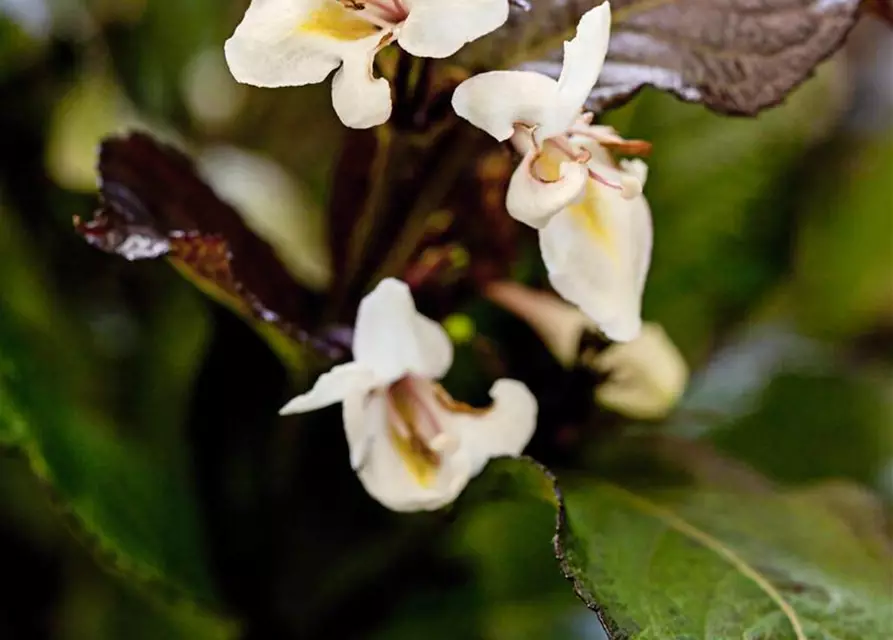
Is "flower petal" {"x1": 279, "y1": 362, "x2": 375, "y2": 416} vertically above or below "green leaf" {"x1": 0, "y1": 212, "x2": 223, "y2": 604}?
above

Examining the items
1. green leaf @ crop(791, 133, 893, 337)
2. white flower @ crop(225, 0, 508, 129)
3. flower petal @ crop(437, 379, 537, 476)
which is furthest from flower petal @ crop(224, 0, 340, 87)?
green leaf @ crop(791, 133, 893, 337)

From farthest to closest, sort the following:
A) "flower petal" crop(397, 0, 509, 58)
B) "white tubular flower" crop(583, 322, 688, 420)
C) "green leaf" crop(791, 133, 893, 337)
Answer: "green leaf" crop(791, 133, 893, 337), "white tubular flower" crop(583, 322, 688, 420), "flower petal" crop(397, 0, 509, 58)

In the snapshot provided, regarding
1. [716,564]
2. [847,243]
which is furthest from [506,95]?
[847,243]

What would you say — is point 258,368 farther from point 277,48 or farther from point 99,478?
point 277,48

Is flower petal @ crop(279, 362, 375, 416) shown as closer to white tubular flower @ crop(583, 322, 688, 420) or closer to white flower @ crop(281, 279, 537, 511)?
white flower @ crop(281, 279, 537, 511)

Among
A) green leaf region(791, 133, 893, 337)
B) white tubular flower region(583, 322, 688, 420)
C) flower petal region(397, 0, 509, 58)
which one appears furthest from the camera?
green leaf region(791, 133, 893, 337)

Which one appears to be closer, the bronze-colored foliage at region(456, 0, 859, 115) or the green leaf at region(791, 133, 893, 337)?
the bronze-colored foliage at region(456, 0, 859, 115)

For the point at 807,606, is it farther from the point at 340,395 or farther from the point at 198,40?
the point at 198,40
